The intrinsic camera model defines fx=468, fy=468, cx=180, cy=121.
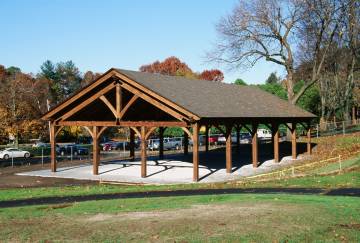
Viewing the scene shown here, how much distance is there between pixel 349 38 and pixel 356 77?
19568mm

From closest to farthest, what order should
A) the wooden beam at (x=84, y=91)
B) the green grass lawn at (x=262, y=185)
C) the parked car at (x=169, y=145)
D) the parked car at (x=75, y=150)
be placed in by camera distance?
the green grass lawn at (x=262, y=185) → the wooden beam at (x=84, y=91) → the parked car at (x=75, y=150) → the parked car at (x=169, y=145)

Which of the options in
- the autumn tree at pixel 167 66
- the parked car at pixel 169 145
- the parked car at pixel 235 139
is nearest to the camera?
the parked car at pixel 169 145

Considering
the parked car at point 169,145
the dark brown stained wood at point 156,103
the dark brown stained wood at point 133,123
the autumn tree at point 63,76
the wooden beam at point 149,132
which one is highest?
the autumn tree at point 63,76

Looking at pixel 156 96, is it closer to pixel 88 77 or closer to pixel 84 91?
pixel 84 91

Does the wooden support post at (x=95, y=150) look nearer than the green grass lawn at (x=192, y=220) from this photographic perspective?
No

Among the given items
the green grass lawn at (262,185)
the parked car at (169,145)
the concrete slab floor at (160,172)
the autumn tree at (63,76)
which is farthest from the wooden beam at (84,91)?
the autumn tree at (63,76)

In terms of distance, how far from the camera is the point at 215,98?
30422mm

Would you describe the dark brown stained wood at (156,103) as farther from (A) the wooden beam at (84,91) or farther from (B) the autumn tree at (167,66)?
(B) the autumn tree at (167,66)

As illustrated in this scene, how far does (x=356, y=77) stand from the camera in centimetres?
7156

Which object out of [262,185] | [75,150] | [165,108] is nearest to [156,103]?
[165,108]

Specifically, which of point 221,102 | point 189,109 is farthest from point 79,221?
point 221,102

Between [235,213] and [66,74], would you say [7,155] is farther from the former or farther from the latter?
[66,74]

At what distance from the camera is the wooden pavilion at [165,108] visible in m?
25.2

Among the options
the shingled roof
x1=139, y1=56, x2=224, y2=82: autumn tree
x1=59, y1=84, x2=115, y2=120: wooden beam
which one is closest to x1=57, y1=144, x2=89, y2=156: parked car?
the shingled roof
